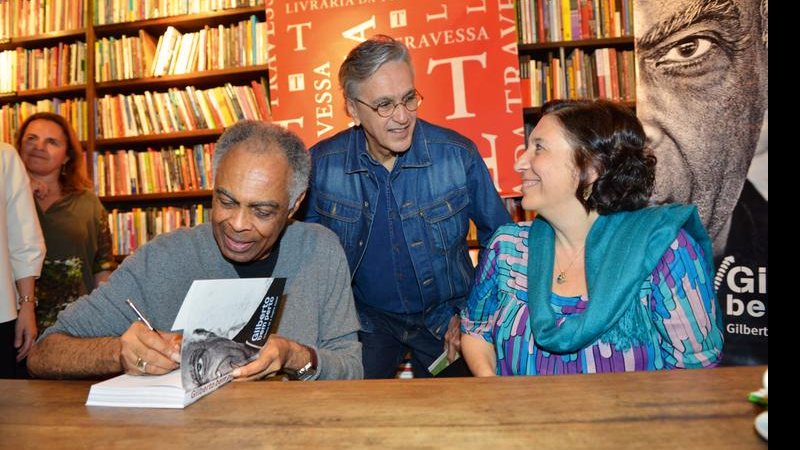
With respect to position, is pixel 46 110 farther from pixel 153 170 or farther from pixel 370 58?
pixel 370 58

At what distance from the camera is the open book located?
3.83 feet

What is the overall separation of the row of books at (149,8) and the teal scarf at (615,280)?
2.97 metres

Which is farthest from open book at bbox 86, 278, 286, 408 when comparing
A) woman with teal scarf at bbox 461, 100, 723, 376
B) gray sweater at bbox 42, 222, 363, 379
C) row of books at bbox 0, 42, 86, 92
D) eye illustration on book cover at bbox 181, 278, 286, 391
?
row of books at bbox 0, 42, 86, 92

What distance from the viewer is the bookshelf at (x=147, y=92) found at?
3924 millimetres

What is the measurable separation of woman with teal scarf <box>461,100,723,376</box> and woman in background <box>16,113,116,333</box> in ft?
7.51

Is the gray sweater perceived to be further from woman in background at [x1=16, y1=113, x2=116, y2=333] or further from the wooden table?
woman in background at [x1=16, y1=113, x2=116, y2=333]

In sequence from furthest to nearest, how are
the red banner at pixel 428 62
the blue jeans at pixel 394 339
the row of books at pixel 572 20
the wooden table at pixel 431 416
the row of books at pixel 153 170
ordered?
the row of books at pixel 153 170 → the row of books at pixel 572 20 → the red banner at pixel 428 62 → the blue jeans at pixel 394 339 → the wooden table at pixel 431 416

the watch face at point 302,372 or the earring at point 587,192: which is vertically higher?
the earring at point 587,192

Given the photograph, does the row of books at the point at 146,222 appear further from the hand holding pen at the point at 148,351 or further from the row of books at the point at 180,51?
the hand holding pen at the point at 148,351

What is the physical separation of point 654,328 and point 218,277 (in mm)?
1232

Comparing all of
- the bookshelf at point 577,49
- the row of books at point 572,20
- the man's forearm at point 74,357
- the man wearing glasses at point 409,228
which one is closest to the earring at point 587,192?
the man wearing glasses at point 409,228

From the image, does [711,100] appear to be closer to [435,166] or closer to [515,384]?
[435,166]

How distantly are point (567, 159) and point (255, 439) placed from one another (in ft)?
4.07

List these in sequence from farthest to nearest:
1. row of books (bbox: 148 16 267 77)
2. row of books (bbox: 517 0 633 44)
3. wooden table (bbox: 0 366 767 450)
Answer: row of books (bbox: 148 16 267 77), row of books (bbox: 517 0 633 44), wooden table (bbox: 0 366 767 450)
